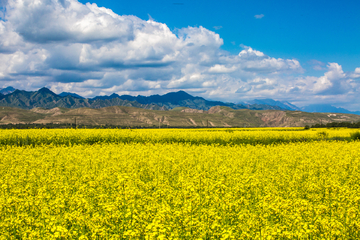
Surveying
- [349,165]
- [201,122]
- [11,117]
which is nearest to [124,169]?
[349,165]

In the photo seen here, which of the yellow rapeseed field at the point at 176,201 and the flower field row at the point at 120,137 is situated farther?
the flower field row at the point at 120,137

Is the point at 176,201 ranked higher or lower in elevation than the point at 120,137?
higher

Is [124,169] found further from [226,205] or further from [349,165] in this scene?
[349,165]

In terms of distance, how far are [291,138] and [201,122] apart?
15317cm

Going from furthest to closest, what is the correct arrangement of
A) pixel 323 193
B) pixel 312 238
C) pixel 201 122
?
pixel 201 122 → pixel 323 193 → pixel 312 238

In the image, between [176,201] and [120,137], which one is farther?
[120,137]

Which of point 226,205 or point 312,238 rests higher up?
point 226,205

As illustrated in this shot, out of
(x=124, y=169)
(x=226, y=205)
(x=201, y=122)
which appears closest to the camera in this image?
(x=226, y=205)

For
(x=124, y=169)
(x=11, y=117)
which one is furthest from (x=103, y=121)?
(x=124, y=169)

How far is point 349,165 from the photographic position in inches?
478

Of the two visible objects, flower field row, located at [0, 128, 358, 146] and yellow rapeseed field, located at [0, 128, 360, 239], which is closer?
yellow rapeseed field, located at [0, 128, 360, 239]

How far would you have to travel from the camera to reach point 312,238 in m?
5.19

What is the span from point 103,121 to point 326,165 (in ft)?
479

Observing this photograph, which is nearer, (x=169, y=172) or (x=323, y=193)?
(x=323, y=193)
